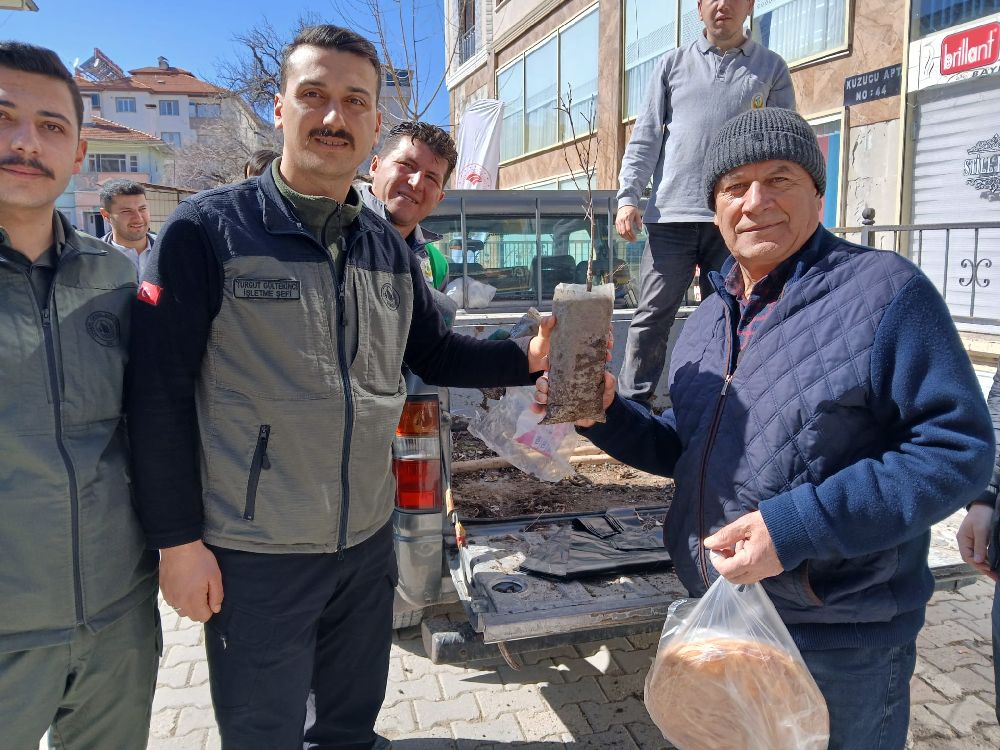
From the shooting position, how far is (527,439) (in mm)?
3217

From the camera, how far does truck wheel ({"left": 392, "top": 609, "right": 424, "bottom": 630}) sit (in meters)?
2.79

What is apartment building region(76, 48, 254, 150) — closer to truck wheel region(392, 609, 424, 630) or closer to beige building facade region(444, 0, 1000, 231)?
beige building facade region(444, 0, 1000, 231)

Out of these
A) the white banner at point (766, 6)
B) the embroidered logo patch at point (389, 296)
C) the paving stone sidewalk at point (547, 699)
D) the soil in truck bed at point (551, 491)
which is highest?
the white banner at point (766, 6)

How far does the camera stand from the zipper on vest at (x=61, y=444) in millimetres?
1524

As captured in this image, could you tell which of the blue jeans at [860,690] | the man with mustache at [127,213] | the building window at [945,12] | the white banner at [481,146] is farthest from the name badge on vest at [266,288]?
the white banner at [481,146]

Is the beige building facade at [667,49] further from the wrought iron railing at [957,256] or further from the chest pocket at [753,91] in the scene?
the chest pocket at [753,91]

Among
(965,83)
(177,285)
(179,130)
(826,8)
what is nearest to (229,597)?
(177,285)

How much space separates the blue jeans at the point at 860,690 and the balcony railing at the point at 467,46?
2290cm

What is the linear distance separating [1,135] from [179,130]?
73.8 metres

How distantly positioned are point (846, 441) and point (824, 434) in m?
0.05

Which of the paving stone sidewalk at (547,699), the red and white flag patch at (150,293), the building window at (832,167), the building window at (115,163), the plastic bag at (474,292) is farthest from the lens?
the building window at (115,163)

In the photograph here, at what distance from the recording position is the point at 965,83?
7.41m

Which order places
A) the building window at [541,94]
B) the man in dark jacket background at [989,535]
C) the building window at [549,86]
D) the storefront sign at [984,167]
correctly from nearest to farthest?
the man in dark jacket background at [989,535] < the storefront sign at [984,167] < the building window at [549,86] < the building window at [541,94]

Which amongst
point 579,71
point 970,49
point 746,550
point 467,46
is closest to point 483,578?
point 746,550
